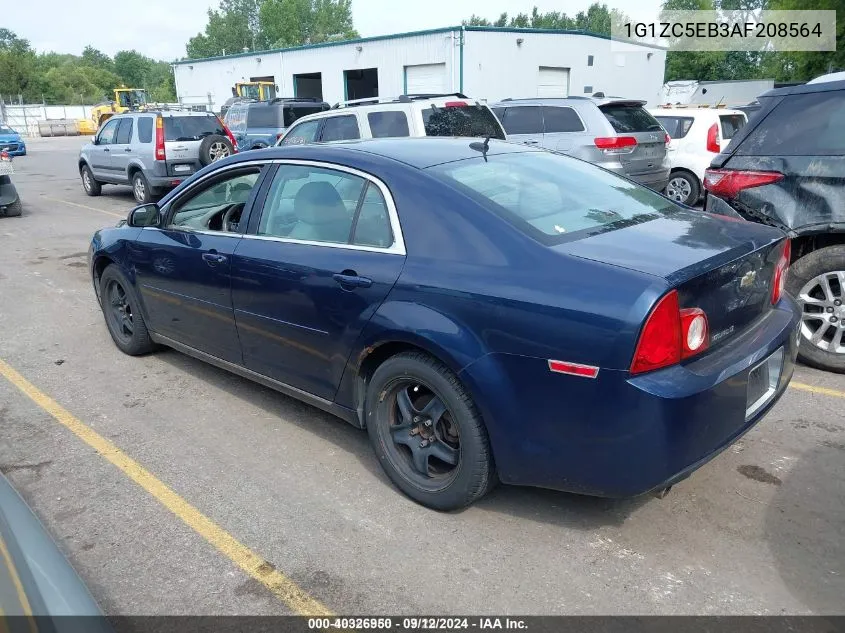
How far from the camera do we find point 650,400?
8.34ft

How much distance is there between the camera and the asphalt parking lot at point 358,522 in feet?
8.98

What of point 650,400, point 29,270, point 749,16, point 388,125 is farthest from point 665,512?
point 749,16

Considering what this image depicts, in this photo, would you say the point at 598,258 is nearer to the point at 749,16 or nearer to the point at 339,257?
the point at 339,257

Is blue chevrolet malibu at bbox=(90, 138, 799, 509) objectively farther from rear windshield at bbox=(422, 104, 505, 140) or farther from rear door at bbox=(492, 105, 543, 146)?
rear door at bbox=(492, 105, 543, 146)

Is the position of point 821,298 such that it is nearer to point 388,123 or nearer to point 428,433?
point 428,433

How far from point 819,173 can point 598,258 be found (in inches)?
107

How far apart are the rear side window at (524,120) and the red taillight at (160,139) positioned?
6595mm

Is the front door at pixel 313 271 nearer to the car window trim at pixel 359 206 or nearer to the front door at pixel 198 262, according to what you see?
the car window trim at pixel 359 206

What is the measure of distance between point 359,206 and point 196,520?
174cm

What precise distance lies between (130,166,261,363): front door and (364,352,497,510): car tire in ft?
4.20

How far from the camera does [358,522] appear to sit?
3238 mm

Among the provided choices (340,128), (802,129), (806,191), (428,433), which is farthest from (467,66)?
(428,433)

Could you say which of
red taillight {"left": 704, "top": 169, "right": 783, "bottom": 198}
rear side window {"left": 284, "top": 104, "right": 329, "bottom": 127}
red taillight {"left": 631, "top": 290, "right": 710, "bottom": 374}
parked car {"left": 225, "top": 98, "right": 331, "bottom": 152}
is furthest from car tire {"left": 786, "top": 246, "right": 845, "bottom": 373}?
rear side window {"left": 284, "top": 104, "right": 329, "bottom": 127}

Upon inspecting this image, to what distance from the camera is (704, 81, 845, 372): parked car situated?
181 inches
